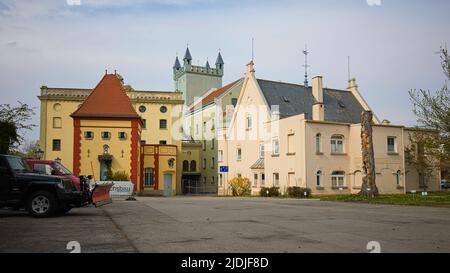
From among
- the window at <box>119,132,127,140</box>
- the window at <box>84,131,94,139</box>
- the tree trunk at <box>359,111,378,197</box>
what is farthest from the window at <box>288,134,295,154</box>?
the window at <box>84,131,94,139</box>

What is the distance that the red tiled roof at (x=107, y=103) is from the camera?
157 feet

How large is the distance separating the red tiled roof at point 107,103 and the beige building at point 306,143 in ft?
41.9

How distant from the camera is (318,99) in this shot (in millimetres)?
48000

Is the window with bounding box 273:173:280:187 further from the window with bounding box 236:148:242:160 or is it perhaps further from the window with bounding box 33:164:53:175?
the window with bounding box 33:164:53:175

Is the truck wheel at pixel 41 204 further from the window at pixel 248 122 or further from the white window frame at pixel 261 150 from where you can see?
the window at pixel 248 122

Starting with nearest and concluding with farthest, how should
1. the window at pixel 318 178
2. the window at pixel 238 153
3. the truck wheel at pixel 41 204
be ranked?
1. the truck wheel at pixel 41 204
2. the window at pixel 318 178
3. the window at pixel 238 153

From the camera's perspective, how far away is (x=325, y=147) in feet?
134

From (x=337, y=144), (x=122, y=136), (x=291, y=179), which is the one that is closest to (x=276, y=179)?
(x=291, y=179)

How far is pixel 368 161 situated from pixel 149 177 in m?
30.0

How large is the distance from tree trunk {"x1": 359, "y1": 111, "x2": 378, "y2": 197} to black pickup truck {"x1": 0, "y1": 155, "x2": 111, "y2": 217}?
67.9 feet

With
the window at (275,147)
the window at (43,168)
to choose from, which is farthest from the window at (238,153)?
the window at (43,168)
